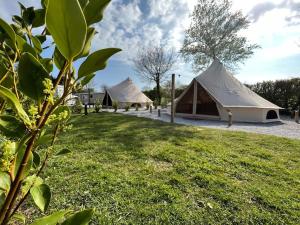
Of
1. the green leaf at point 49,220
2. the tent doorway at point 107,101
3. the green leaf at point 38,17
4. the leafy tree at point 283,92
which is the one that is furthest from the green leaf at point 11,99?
the tent doorway at point 107,101

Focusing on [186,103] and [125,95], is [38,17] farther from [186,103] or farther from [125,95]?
[125,95]

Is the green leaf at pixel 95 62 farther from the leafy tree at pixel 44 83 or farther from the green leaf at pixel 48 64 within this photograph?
the green leaf at pixel 48 64

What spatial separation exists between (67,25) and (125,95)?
2718cm

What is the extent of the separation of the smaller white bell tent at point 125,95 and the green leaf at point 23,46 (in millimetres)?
25957

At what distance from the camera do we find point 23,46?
51 centimetres

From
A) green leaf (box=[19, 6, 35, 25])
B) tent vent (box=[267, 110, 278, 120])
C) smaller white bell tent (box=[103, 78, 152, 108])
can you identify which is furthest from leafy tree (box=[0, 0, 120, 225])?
smaller white bell tent (box=[103, 78, 152, 108])

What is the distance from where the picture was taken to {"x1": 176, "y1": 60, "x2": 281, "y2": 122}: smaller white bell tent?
41.6ft

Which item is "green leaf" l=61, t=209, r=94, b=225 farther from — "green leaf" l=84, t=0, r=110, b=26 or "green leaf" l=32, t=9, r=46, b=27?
"green leaf" l=32, t=9, r=46, b=27

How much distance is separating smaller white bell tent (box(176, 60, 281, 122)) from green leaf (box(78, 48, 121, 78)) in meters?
13.1

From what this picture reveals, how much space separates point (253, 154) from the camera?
17.5 ft

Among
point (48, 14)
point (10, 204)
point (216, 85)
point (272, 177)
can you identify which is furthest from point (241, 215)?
point (216, 85)

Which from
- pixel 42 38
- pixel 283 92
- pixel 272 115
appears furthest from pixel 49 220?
pixel 283 92

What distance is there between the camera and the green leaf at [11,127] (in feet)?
1.71

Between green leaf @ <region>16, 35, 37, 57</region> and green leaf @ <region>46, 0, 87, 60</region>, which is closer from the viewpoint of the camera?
green leaf @ <region>46, 0, 87, 60</region>
